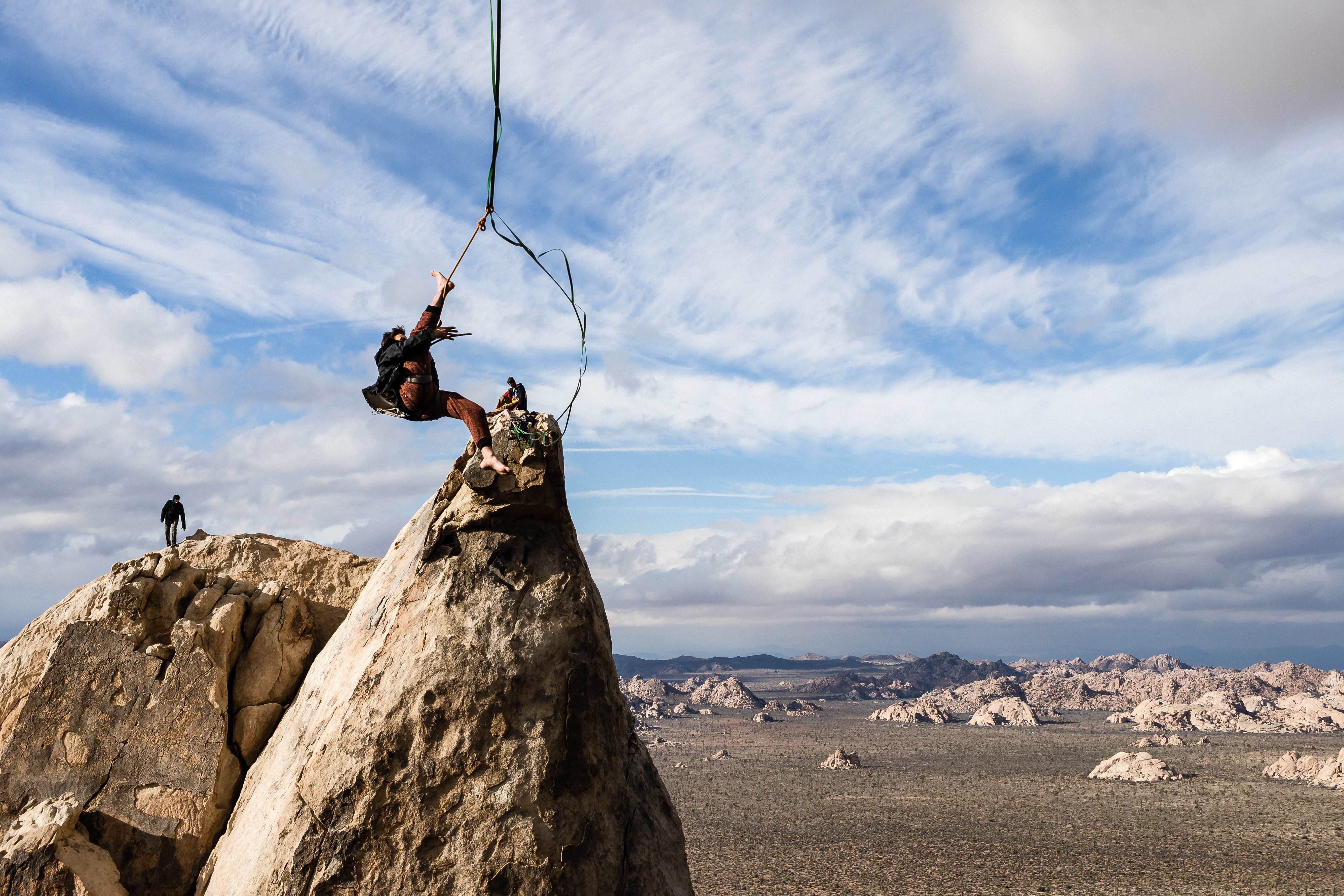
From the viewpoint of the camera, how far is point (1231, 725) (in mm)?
93500

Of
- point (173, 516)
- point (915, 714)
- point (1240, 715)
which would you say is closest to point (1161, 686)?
point (1240, 715)

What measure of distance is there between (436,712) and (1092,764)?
73776 millimetres

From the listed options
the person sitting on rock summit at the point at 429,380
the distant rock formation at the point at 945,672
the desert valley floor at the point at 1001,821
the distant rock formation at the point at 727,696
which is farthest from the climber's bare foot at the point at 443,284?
the distant rock formation at the point at 945,672

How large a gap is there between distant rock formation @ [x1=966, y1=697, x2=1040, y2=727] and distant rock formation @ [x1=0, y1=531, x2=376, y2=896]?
102 metres

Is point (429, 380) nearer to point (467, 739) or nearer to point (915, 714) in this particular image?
point (467, 739)

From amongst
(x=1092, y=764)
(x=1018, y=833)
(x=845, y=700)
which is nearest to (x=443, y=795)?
(x=1018, y=833)

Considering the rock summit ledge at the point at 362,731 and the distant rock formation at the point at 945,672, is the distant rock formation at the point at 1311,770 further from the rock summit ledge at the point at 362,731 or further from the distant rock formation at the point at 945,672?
the distant rock formation at the point at 945,672

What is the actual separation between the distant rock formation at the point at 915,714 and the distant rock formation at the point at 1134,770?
39502 mm

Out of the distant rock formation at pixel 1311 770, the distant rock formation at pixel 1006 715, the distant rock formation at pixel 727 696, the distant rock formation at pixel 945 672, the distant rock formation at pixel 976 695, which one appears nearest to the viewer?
the distant rock formation at pixel 1311 770

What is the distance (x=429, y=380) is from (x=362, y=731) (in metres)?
3.99

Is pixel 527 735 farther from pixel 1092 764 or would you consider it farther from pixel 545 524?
pixel 1092 764

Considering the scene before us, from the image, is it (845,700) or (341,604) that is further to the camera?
(845,700)

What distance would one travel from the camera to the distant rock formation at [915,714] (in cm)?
10662

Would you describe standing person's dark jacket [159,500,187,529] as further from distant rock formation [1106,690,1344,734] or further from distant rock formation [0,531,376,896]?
distant rock formation [1106,690,1344,734]
